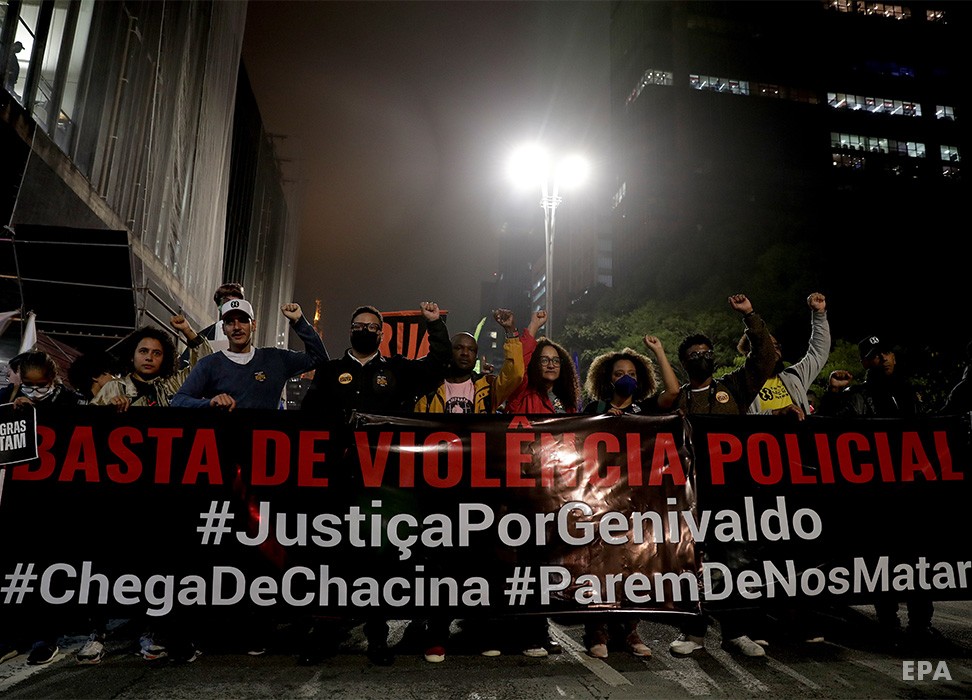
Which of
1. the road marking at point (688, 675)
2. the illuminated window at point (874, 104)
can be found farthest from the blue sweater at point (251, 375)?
the illuminated window at point (874, 104)

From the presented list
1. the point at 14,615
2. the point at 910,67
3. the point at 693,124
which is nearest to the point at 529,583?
the point at 14,615

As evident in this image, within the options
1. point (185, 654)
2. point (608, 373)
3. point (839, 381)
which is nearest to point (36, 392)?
point (185, 654)

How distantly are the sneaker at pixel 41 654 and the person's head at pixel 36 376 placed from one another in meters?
1.62

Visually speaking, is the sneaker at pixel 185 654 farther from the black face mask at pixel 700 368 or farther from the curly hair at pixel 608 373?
the black face mask at pixel 700 368

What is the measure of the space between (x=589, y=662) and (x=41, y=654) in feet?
10.6

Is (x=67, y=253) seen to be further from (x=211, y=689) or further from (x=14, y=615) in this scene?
(x=211, y=689)

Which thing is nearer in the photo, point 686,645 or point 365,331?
point 686,645

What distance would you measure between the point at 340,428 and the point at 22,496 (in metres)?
1.88

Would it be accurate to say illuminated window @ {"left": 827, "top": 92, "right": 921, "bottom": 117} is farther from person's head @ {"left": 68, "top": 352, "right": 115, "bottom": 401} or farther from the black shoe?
the black shoe

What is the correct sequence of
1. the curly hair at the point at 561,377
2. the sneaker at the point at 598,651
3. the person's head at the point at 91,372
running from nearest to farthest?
1. the sneaker at the point at 598,651
2. the curly hair at the point at 561,377
3. the person's head at the point at 91,372

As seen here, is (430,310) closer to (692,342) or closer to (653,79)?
(692,342)

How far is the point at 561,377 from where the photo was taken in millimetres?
5152

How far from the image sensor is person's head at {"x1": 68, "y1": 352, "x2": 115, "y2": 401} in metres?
5.23

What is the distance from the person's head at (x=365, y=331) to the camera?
4590 mm
